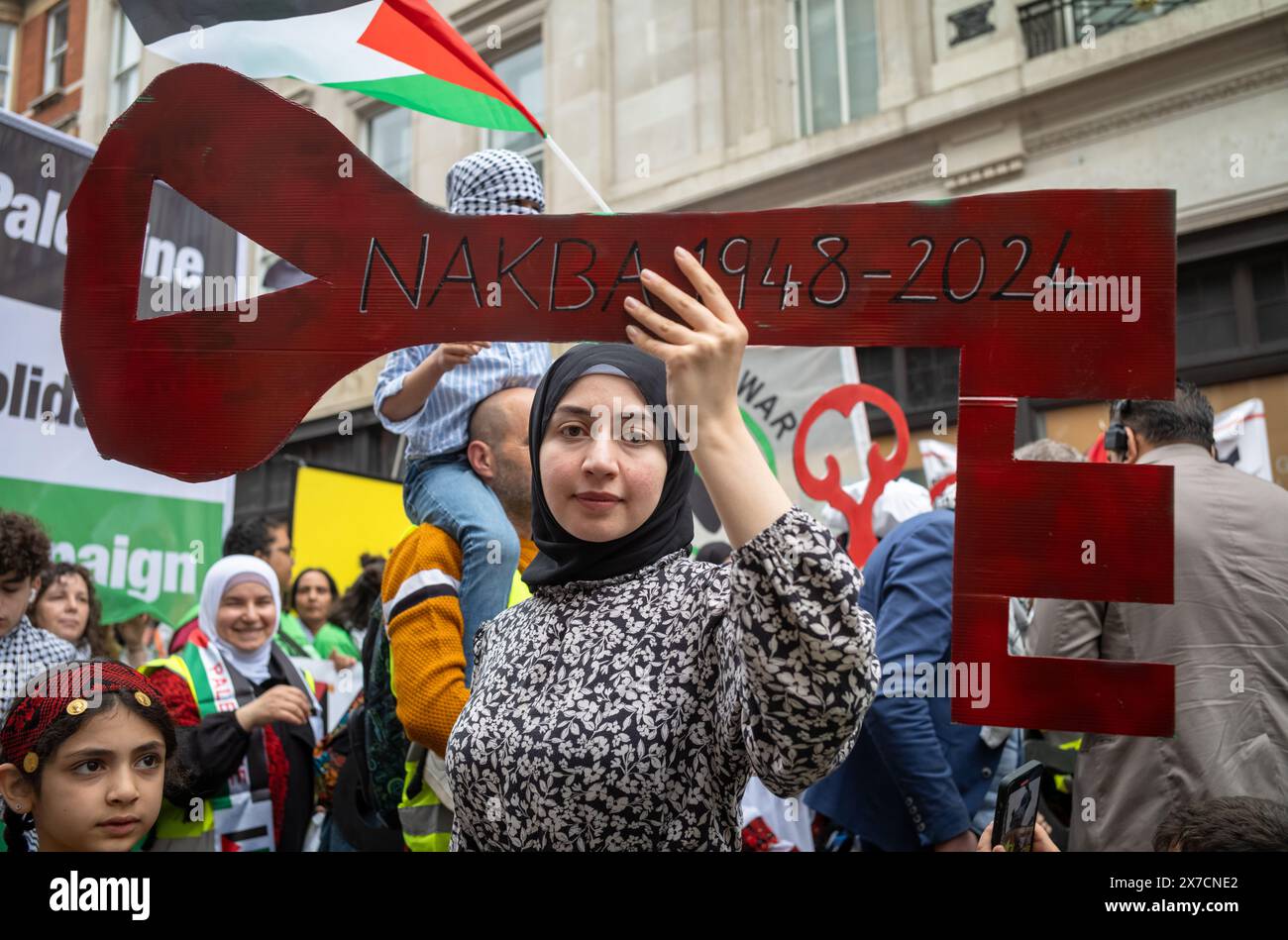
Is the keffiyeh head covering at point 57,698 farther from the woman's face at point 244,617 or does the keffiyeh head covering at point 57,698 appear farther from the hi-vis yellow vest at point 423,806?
the woman's face at point 244,617

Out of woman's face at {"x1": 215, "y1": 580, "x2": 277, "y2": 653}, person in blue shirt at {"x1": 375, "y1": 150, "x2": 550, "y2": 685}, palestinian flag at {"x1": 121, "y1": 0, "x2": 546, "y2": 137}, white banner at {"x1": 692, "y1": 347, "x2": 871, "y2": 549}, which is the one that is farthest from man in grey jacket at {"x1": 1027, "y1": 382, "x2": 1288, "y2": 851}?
white banner at {"x1": 692, "y1": 347, "x2": 871, "y2": 549}

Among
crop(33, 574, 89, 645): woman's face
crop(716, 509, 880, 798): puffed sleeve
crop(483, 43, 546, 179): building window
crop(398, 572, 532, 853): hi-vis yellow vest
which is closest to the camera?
crop(716, 509, 880, 798): puffed sleeve

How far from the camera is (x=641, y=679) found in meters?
1.39

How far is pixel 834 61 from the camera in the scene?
27.5 ft

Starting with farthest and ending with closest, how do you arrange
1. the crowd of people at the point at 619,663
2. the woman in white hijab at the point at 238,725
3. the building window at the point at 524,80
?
the building window at the point at 524,80, the woman in white hijab at the point at 238,725, the crowd of people at the point at 619,663

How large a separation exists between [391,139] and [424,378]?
32.6ft

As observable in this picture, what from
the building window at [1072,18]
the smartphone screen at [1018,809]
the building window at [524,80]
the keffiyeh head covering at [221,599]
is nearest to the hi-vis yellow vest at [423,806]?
the smartphone screen at [1018,809]

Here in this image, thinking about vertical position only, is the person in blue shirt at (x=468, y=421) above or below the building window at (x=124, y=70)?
below

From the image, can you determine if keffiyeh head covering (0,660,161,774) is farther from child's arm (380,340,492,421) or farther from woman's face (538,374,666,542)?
woman's face (538,374,666,542)

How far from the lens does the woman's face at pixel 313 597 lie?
5.61 metres

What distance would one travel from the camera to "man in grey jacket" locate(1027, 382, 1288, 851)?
7.34 feet

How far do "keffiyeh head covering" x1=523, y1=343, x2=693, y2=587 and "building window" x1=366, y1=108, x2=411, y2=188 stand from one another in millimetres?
9932

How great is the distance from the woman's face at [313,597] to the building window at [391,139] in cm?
636

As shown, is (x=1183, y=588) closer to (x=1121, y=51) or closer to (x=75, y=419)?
(x=75, y=419)
